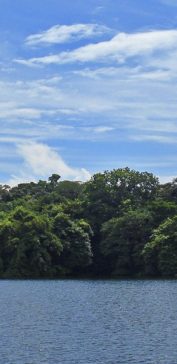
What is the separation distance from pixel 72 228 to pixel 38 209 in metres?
11.2

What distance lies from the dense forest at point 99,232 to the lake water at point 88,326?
25.2m

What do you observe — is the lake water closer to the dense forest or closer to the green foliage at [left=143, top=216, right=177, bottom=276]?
the green foliage at [left=143, top=216, right=177, bottom=276]

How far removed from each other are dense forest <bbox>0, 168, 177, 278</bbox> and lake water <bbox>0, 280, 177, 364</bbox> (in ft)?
82.5

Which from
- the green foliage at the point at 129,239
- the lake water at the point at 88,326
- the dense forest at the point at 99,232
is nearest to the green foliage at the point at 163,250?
the dense forest at the point at 99,232

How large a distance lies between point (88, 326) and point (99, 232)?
65.0 metres

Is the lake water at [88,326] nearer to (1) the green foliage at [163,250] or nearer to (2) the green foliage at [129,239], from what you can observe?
(1) the green foliage at [163,250]

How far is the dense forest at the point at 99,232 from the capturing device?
8862 centimetres

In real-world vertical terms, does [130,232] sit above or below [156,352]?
above

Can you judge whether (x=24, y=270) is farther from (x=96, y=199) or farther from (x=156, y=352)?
(x=156, y=352)

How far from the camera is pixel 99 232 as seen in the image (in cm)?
10338

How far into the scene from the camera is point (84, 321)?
133 ft

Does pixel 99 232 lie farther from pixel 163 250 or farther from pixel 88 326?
pixel 88 326

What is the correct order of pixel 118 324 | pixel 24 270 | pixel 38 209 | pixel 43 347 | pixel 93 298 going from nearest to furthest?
pixel 43 347 → pixel 118 324 → pixel 93 298 → pixel 24 270 → pixel 38 209

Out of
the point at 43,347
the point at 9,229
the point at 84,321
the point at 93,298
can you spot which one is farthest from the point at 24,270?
the point at 43,347
